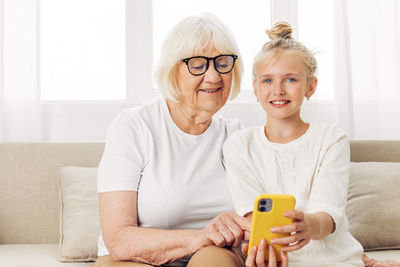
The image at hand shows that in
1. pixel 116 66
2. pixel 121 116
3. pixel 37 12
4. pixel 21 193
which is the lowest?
pixel 21 193

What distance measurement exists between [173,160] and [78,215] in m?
0.69

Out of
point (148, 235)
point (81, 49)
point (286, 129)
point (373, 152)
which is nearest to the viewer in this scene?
point (148, 235)

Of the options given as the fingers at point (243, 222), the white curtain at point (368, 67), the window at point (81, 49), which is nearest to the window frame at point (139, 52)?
the window at point (81, 49)

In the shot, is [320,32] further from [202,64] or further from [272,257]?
[272,257]

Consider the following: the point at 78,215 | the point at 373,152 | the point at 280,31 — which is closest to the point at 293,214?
the point at 280,31

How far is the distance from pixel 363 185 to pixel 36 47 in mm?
1802

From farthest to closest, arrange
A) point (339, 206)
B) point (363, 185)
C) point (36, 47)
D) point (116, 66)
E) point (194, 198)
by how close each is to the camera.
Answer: point (116, 66) < point (36, 47) < point (363, 185) < point (194, 198) < point (339, 206)

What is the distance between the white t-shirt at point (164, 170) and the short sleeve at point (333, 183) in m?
0.33

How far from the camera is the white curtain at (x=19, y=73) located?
2.65 metres

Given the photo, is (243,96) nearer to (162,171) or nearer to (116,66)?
(116,66)

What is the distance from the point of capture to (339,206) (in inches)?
57.1

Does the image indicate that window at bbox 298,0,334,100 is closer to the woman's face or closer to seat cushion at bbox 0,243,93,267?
the woman's face

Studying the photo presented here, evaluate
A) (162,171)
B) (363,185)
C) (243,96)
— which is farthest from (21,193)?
(363,185)

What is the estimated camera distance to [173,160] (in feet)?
5.45
